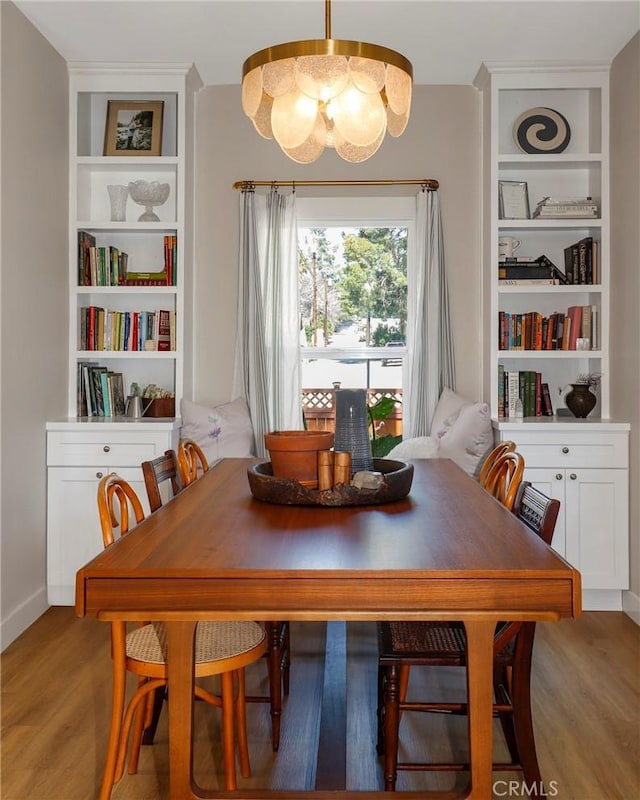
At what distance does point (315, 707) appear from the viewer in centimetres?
260

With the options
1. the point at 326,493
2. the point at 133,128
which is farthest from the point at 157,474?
the point at 133,128

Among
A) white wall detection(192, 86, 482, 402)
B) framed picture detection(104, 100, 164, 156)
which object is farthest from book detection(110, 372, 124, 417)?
framed picture detection(104, 100, 164, 156)

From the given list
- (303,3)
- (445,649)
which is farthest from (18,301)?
(445,649)

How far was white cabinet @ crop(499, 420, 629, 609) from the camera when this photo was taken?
364 cm

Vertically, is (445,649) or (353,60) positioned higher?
(353,60)

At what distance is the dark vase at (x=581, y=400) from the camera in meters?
3.84

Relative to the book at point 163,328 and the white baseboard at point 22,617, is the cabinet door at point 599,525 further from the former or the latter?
the white baseboard at point 22,617

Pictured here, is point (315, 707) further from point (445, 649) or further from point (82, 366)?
point (82, 366)

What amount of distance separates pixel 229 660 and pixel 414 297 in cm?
296

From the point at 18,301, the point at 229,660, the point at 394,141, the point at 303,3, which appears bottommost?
the point at 229,660

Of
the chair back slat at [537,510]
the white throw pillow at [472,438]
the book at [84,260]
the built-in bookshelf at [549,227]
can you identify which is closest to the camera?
the chair back slat at [537,510]

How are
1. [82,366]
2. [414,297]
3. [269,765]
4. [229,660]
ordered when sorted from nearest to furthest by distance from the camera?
[229,660] < [269,765] < [82,366] < [414,297]

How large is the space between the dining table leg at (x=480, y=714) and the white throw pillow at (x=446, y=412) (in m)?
2.51

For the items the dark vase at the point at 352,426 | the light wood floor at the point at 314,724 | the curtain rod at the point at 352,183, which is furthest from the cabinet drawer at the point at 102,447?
the dark vase at the point at 352,426
